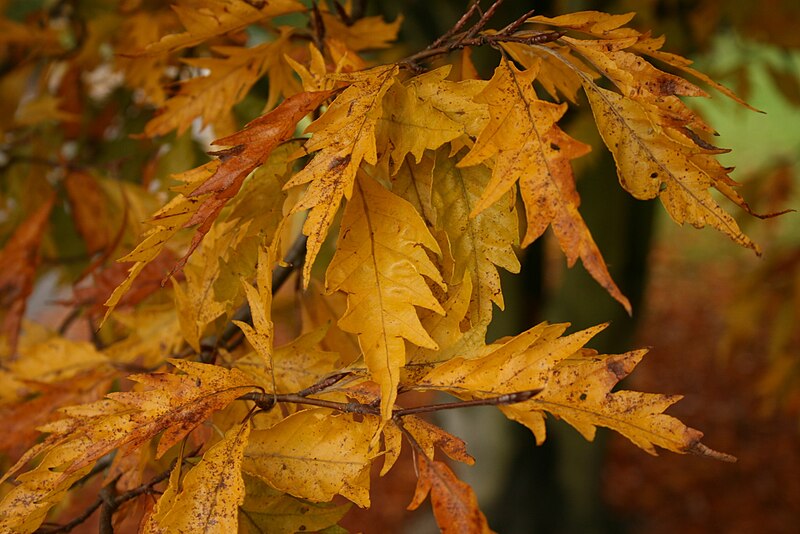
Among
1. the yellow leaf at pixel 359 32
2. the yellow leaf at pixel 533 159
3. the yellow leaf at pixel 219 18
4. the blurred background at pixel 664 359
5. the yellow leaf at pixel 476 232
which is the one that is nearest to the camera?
the yellow leaf at pixel 533 159

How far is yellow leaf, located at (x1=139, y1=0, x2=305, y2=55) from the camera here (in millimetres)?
716

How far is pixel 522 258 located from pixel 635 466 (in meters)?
2.20

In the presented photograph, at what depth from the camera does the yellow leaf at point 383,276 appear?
1.69ft

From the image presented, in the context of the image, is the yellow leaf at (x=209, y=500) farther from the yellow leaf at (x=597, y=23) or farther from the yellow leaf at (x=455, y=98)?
→ the yellow leaf at (x=597, y=23)

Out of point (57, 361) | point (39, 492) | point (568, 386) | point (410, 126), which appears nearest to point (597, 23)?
point (410, 126)

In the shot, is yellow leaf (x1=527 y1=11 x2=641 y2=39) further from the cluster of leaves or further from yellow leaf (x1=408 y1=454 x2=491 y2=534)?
yellow leaf (x1=408 y1=454 x2=491 y2=534)

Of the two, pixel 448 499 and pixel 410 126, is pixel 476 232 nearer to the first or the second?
Result: pixel 410 126

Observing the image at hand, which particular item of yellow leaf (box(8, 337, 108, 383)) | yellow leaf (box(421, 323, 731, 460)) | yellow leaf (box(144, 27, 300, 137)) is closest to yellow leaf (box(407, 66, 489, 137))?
yellow leaf (box(421, 323, 731, 460))

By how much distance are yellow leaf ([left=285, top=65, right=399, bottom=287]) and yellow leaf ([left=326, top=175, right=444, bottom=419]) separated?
0.15 feet

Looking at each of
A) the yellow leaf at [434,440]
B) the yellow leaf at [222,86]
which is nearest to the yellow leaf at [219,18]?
the yellow leaf at [222,86]

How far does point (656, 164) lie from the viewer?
1.73ft

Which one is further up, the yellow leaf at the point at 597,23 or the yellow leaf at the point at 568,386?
the yellow leaf at the point at 597,23

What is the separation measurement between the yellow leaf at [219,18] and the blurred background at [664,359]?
0.46m

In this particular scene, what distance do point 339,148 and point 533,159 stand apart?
133 mm
